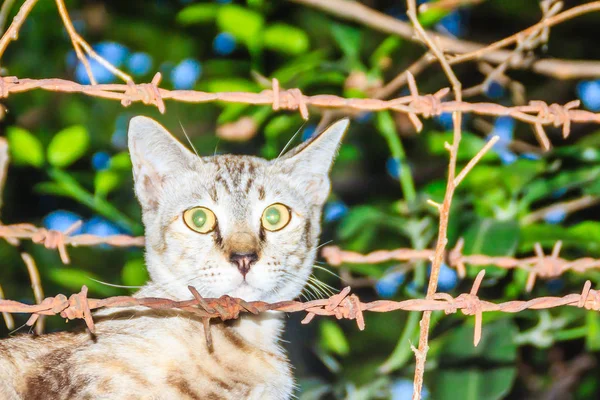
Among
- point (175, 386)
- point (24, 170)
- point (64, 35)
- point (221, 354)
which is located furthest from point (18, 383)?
point (64, 35)

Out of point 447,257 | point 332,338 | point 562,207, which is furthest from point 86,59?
point 562,207

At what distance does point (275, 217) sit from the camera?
3.64 m

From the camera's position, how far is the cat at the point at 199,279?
2.87 meters

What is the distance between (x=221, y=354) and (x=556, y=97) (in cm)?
396

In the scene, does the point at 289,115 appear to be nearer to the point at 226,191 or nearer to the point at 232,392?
the point at 226,191

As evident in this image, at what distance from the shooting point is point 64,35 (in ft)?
21.4

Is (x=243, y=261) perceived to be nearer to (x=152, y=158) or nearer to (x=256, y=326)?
(x=256, y=326)

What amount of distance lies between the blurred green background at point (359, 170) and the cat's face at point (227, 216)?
18.4 inches

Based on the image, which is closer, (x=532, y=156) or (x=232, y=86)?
(x=232, y=86)

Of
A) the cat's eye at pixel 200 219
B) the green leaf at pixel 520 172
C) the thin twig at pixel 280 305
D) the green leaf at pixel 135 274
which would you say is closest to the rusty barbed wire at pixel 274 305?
the thin twig at pixel 280 305

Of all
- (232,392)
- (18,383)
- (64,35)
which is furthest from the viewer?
(64,35)

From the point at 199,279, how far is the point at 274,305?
87 cm

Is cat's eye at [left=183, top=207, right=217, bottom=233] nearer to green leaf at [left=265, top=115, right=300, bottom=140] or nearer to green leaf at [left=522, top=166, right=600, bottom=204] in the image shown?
green leaf at [left=265, top=115, right=300, bottom=140]

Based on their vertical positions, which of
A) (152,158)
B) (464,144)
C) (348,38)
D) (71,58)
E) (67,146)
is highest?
(71,58)
